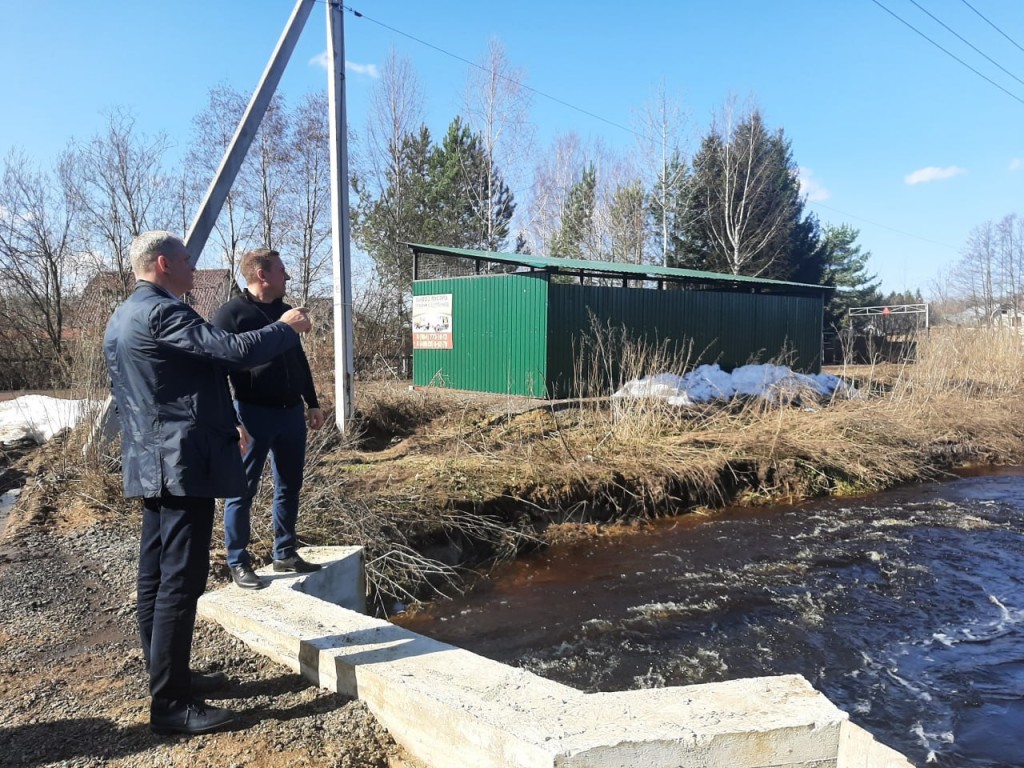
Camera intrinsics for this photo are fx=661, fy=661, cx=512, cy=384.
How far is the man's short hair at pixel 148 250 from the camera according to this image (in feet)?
7.83

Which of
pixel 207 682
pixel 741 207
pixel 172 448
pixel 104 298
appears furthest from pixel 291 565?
pixel 741 207

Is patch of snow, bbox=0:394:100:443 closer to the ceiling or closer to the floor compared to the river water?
closer to the ceiling

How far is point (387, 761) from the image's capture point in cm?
229

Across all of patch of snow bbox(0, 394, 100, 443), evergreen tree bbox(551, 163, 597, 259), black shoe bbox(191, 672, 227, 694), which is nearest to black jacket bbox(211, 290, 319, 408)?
black shoe bbox(191, 672, 227, 694)

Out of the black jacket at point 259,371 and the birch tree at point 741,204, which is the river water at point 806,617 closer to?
the black jacket at point 259,371

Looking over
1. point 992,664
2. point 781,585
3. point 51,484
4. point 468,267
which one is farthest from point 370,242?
point 992,664

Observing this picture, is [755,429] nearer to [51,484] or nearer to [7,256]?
[51,484]

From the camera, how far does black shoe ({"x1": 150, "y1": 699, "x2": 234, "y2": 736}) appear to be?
2.27 m

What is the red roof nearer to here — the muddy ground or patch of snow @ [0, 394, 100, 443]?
patch of snow @ [0, 394, 100, 443]

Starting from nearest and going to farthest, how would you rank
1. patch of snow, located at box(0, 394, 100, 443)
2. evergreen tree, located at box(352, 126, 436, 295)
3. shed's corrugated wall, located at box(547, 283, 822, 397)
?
patch of snow, located at box(0, 394, 100, 443) → shed's corrugated wall, located at box(547, 283, 822, 397) → evergreen tree, located at box(352, 126, 436, 295)

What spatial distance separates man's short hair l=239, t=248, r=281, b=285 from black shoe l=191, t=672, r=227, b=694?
1860 mm

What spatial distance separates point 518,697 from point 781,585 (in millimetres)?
3938

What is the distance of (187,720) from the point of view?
7.48 ft

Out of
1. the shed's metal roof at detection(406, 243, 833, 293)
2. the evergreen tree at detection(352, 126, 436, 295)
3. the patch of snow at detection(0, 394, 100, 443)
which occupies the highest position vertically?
the evergreen tree at detection(352, 126, 436, 295)
